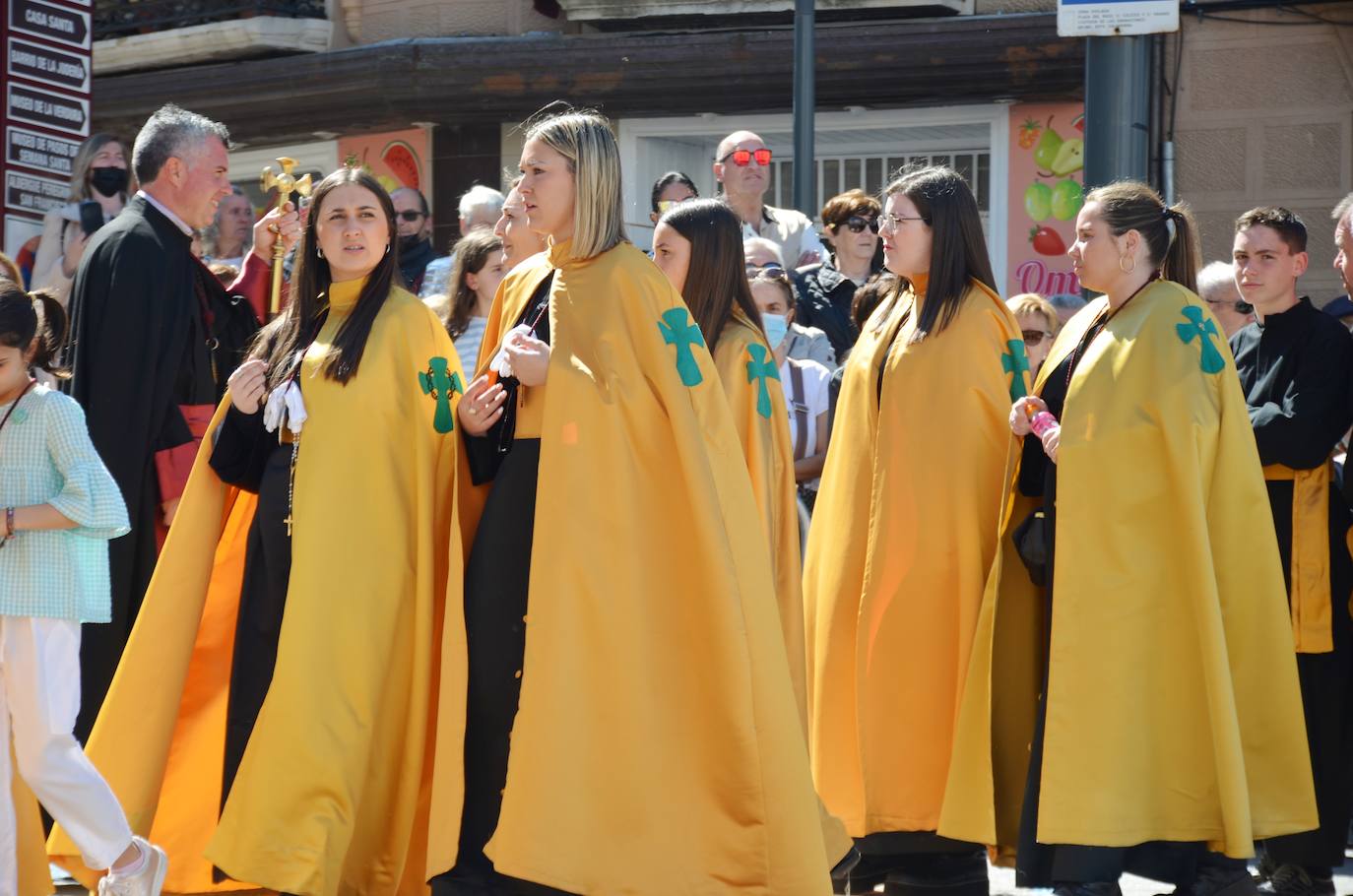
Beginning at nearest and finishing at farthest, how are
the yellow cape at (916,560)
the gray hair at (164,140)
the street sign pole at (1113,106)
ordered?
the yellow cape at (916,560)
the gray hair at (164,140)
the street sign pole at (1113,106)

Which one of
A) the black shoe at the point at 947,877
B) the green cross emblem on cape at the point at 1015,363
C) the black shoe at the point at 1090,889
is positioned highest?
the green cross emblem on cape at the point at 1015,363

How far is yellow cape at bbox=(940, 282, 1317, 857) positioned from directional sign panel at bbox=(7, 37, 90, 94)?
24.1ft

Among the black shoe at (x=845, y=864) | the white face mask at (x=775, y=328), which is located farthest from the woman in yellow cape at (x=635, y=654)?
the white face mask at (x=775, y=328)

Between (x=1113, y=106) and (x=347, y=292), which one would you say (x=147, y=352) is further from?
(x=1113, y=106)

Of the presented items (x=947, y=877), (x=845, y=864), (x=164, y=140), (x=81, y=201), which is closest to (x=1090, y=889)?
(x=947, y=877)

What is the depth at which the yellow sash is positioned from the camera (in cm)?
673

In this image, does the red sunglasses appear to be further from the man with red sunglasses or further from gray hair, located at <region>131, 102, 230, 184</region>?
gray hair, located at <region>131, 102, 230, 184</region>

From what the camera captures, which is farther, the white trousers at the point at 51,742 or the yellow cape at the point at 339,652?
the yellow cape at the point at 339,652

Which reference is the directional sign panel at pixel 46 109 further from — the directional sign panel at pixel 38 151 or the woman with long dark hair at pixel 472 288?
the woman with long dark hair at pixel 472 288

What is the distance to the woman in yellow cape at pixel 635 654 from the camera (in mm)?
5145

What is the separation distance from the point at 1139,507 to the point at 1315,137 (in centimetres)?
696

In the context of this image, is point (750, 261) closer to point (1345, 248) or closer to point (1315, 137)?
point (1345, 248)

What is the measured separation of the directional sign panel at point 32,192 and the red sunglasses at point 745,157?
4041 millimetres

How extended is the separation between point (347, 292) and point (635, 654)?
4.85 feet
